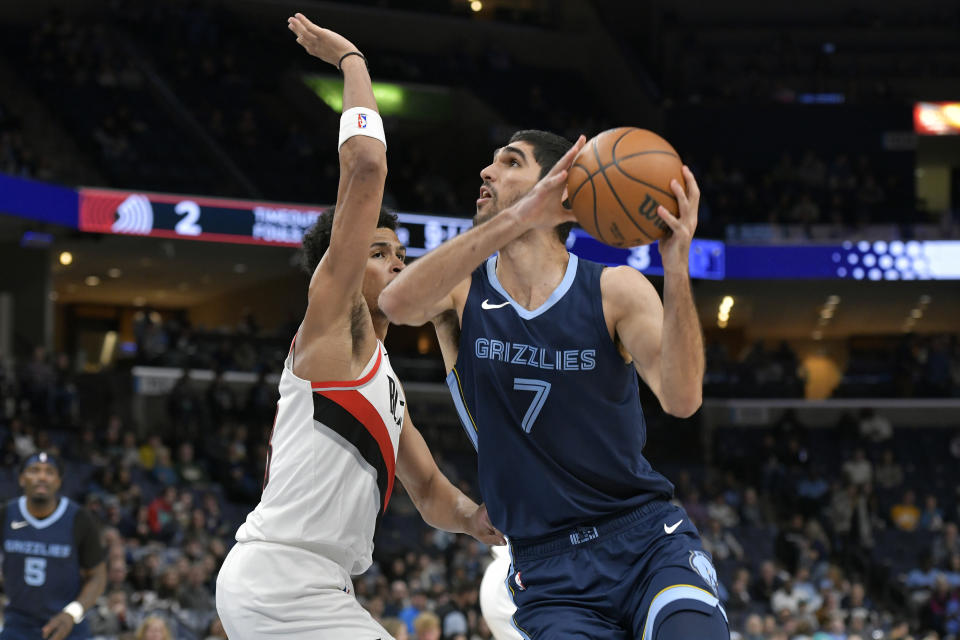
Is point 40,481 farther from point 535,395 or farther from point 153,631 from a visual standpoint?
point 535,395

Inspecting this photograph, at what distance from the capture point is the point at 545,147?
4098 mm

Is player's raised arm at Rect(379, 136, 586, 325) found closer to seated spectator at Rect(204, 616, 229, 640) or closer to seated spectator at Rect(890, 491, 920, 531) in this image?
seated spectator at Rect(204, 616, 229, 640)

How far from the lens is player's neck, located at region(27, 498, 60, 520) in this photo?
24.6 feet

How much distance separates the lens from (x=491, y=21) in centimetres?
3106

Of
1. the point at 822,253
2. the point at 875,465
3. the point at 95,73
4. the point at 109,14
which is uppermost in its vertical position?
the point at 109,14

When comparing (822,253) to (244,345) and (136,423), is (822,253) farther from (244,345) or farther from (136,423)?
(136,423)

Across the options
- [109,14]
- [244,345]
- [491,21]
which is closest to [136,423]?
[244,345]

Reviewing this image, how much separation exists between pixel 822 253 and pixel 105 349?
16697 millimetres

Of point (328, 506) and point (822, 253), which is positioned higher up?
point (822, 253)

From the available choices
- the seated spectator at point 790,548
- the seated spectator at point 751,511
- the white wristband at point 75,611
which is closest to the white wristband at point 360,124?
the white wristband at point 75,611

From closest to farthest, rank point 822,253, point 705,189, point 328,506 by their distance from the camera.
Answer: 1. point 328,506
2. point 822,253
3. point 705,189

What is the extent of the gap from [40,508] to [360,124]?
459 cm

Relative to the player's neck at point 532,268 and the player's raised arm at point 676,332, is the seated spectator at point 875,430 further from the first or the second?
the player's raised arm at point 676,332

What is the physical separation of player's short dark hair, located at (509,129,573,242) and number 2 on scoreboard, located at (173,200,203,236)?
17.9 m
